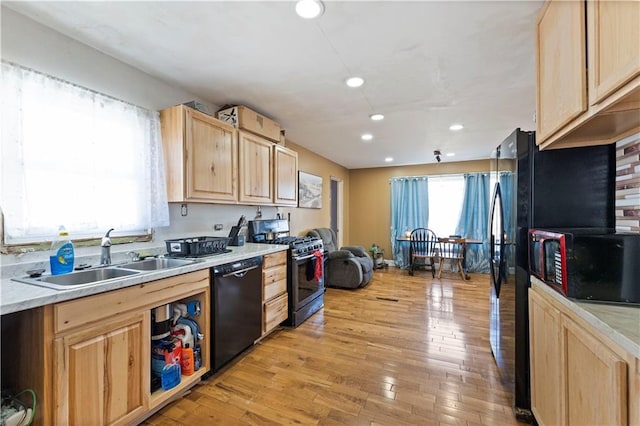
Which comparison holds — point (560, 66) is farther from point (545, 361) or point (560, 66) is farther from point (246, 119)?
point (246, 119)

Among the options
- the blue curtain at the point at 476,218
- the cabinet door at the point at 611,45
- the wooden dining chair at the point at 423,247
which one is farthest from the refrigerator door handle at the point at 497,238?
the blue curtain at the point at 476,218

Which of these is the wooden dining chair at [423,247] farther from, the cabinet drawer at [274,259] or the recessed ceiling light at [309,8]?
the recessed ceiling light at [309,8]

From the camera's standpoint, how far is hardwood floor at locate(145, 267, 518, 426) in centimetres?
169

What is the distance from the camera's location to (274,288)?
108 inches

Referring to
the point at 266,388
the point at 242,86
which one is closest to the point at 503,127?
the point at 242,86

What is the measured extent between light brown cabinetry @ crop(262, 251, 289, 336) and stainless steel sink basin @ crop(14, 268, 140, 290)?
115 cm

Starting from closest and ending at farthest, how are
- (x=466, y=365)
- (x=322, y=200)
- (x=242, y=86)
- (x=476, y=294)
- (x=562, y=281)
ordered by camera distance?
A: (x=562, y=281) < (x=466, y=365) < (x=242, y=86) < (x=476, y=294) < (x=322, y=200)

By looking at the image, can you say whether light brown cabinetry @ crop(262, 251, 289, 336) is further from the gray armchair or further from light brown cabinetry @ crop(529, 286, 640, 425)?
light brown cabinetry @ crop(529, 286, 640, 425)

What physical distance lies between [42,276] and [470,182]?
20.8 ft

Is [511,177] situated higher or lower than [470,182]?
lower

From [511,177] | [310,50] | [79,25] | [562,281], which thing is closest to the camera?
[562,281]

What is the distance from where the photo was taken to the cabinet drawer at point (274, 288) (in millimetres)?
2625

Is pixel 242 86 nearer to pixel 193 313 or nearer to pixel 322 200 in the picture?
pixel 193 313

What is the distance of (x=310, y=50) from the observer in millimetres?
1917
